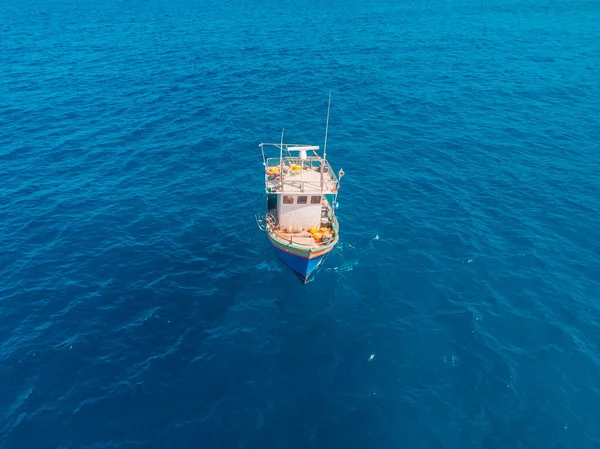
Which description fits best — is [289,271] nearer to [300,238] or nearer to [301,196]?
[300,238]

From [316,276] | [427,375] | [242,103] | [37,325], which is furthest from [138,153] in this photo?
[427,375]

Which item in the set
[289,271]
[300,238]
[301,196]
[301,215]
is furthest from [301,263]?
[301,196]

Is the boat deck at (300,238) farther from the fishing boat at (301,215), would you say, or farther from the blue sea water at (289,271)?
the blue sea water at (289,271)

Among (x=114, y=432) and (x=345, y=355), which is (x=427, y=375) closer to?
(x=345, y=355)

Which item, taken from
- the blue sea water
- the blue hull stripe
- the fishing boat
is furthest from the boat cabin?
the blue sea water

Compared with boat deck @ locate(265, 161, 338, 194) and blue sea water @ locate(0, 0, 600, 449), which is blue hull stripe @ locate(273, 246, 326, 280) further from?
boat deck @ locate(265, 161, 338, 194)

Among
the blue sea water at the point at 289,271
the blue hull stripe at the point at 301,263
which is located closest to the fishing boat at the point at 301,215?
the blue hull stripe at the point at 301,263
